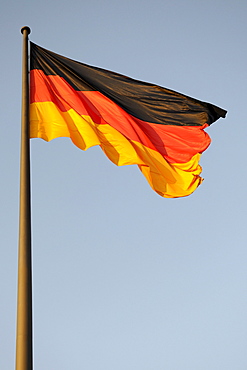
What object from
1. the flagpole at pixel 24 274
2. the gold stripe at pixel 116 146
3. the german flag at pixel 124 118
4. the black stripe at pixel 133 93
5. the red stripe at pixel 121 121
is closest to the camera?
the flagpole at pixel 24 274

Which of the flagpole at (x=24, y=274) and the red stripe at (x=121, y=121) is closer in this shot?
the flagpole at (x=24, y=274)

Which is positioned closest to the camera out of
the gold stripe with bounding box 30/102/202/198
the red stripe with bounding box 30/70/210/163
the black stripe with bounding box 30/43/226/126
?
the gold stripe with bounding box 30/102/202/198

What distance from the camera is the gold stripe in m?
9.92

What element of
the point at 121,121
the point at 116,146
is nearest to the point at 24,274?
the point at 116,146

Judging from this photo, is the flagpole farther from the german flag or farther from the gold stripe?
the german flag

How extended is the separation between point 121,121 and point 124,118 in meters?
0.16

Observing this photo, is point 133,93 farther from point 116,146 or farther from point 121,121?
point 116,146

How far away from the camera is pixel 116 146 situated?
11.1 metres

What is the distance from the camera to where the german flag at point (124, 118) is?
10.3 meters

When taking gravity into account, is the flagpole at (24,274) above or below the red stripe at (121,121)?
below

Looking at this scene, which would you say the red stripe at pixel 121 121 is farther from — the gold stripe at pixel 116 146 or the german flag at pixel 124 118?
the gold stripe at pixel 116 146

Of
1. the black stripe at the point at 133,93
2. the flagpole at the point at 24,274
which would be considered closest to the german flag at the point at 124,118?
the black stripe at the point at 133,93

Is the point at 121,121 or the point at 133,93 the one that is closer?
the point at 121,121

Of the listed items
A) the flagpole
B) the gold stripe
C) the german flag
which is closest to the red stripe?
the german flag
